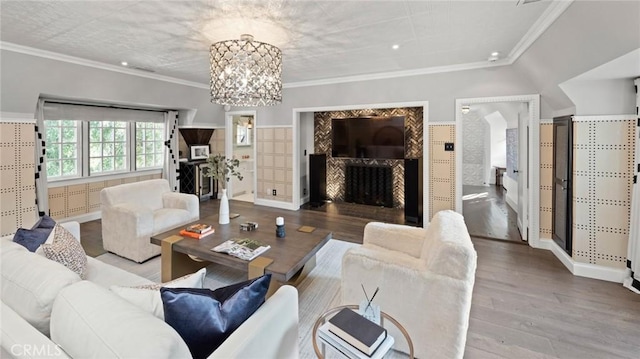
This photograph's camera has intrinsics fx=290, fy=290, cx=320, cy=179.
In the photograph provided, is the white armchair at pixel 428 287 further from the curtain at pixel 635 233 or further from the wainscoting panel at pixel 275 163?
the wainscoting panel at pixel 275 163

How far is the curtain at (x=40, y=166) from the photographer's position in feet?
14.3

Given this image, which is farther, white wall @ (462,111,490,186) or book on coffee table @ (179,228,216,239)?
white wall @ (462,111,490,186)

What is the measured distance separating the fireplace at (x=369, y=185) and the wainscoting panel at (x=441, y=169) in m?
1.50

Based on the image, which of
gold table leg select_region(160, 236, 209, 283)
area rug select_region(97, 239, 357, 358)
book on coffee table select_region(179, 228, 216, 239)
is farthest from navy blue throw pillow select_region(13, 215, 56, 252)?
area rug select_region(97, 239, 357, 358)

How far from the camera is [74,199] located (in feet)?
16.6

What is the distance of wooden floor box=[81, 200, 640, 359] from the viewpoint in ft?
6.83

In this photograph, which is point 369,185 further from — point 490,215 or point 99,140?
point 99,140

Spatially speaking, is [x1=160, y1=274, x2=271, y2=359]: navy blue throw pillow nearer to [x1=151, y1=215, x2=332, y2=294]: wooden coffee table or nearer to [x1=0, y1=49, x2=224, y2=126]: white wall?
[x1=151, y1=215, x2=332, y2=294]: wooden coffee table

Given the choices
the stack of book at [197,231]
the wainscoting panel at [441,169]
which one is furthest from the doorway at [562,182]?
the stack of book at [197,231]

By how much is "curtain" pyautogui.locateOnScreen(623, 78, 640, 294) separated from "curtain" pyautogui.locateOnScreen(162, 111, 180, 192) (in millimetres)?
7240

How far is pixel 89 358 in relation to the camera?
990 mm

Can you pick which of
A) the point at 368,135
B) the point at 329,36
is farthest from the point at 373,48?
the point at 368,135

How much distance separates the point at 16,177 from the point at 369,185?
5780mm

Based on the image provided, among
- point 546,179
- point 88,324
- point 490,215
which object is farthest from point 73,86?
point 490,215
